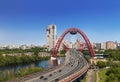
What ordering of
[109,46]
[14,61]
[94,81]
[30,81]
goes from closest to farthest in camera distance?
[30,81] → [94,81] → [14,61] → [109,46]

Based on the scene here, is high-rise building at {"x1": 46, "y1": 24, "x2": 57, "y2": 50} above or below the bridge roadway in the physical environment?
above

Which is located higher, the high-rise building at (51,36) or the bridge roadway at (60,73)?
the high-rise building at (51,36)

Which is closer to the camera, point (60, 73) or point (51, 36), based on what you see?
point (60, 73)

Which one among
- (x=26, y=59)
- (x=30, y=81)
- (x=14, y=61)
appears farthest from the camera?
(x=26, y=59)

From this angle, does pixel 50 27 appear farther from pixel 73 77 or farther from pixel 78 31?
pixel 73 77

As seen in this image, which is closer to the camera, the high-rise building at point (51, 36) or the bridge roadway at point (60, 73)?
the bridge roadway at point (60, 73)

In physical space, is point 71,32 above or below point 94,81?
above

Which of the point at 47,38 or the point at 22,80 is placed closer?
the point at 22,80

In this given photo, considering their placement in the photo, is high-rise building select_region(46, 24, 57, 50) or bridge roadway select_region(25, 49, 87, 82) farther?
high-rise building select_region(46, 24, 57, 50)

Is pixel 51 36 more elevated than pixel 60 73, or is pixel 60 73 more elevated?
pixel 51 36

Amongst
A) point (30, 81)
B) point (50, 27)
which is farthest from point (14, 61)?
point (50, 27)
